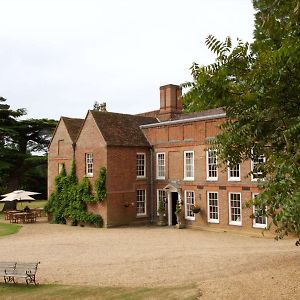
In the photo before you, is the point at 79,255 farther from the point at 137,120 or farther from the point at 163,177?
the point at 137,120

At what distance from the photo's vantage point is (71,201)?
31812 mm

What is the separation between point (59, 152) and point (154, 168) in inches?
343

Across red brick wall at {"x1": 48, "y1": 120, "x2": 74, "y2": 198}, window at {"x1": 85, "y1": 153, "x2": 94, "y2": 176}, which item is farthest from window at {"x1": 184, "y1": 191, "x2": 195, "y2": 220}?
red brick wall at {"x1": 48, "y1": 120, "x2": 74, "y2": 198}

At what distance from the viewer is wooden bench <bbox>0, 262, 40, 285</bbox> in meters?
13.8

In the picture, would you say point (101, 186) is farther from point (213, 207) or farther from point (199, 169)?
point (213, 207)

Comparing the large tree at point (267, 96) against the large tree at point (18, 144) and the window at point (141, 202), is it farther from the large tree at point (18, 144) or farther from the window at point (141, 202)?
the large tree at point (18, 144)

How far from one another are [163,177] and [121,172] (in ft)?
10.9

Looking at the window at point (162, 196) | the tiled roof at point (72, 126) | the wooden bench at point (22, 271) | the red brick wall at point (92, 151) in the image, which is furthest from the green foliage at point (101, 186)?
the wooden bench at point (22, 271)

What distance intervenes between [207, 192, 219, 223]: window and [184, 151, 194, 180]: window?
2.05 m

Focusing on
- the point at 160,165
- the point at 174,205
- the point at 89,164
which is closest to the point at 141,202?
the point at 174,205

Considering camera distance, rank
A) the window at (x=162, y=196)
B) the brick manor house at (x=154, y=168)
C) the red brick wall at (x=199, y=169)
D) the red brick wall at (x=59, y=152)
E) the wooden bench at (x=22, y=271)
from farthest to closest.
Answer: the red brick wall at (x=59, y=152), the window at (x=162, y=196), the brick manor house at (x=154, y=168), the red brick wall at (x=199, y=169), the wooden bench at (x=22, y=271)

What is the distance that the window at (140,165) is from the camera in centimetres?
3136

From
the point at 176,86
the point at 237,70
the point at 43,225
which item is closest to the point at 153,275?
the point at 237,70

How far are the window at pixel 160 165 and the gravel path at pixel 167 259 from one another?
5.59 metres
